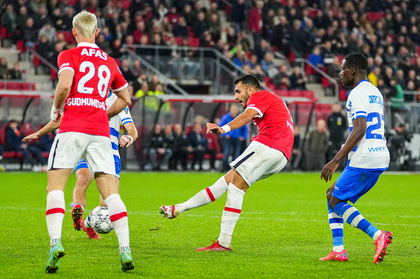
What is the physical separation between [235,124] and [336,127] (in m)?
16.9

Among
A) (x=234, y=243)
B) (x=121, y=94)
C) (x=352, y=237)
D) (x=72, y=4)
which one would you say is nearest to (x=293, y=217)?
(x=352, y=237)

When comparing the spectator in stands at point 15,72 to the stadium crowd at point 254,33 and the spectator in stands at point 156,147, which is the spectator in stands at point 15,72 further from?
the spectator in stands at point 156,147

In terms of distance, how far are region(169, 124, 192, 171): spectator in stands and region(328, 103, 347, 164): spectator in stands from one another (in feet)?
16.9

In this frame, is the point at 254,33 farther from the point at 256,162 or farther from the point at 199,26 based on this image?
the point at 256,162

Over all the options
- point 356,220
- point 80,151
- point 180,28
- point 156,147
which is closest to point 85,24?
point 80,151

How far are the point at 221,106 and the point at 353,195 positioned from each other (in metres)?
16.5

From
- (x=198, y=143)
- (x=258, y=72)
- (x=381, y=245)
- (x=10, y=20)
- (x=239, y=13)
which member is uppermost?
(x=239, y=13)

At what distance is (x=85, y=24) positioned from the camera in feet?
19.2

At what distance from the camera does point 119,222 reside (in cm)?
580

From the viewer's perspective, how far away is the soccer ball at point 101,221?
767 cm

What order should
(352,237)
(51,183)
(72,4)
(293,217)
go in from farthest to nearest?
(72,4)
(293,217)
(352,237)
(51,183)

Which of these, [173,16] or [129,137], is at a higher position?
[173,16]

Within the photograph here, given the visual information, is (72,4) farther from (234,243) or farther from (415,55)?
(234,243)

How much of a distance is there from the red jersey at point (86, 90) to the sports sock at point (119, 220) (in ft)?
2.03
